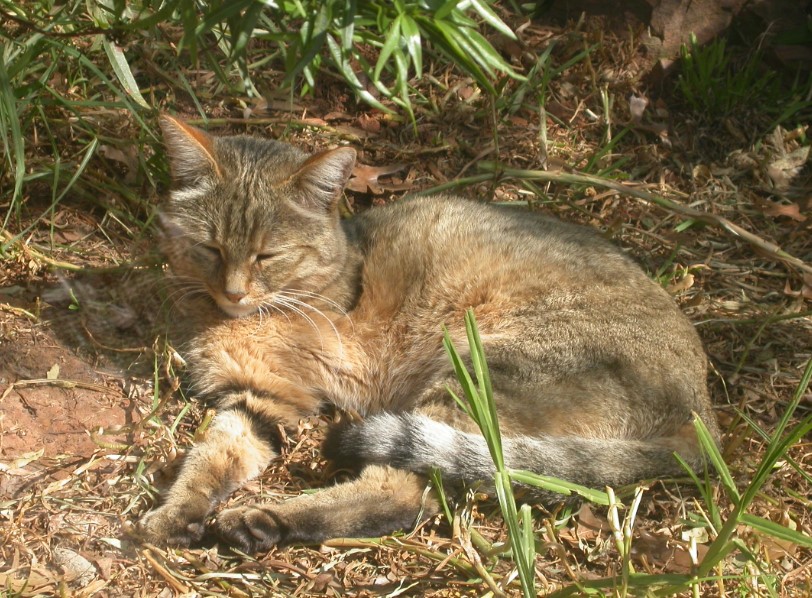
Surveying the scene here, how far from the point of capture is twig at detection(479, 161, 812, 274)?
421 cm

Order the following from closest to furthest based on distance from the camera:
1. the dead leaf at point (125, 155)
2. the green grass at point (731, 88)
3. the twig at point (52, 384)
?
the twig at point (52, 384) < the dead leaf at point (125, 155) < the green grass at point (731, 88)

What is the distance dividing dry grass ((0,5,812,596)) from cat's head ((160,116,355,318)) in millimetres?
480

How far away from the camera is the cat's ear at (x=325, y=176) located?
11.6ft

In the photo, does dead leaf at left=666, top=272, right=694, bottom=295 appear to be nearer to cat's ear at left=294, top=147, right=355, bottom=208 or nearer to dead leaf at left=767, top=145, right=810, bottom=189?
dead leaf at left=767, top=145, right=810, bottom=189

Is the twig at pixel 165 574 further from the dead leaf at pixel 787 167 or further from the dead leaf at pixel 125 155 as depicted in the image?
the dead leaf at pixel 787 167

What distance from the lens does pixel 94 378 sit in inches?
144

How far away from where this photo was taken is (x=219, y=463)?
A: 3291mm

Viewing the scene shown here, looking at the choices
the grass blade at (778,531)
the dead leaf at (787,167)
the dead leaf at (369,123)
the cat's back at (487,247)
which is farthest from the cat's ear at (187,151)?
the dead leaf at (787,167)

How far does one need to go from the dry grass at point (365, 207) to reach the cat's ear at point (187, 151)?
0.67 m

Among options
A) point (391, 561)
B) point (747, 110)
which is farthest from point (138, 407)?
point (747, 110)

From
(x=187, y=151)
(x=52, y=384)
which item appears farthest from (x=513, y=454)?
(x=52, y=384)

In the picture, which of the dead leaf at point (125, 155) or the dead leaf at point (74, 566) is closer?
the dead leaf at point (74, 566)

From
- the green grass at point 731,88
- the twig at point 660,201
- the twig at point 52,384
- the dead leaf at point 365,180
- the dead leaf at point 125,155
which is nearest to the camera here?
the twig at point 52,384

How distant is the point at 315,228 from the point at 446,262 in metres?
0.59
